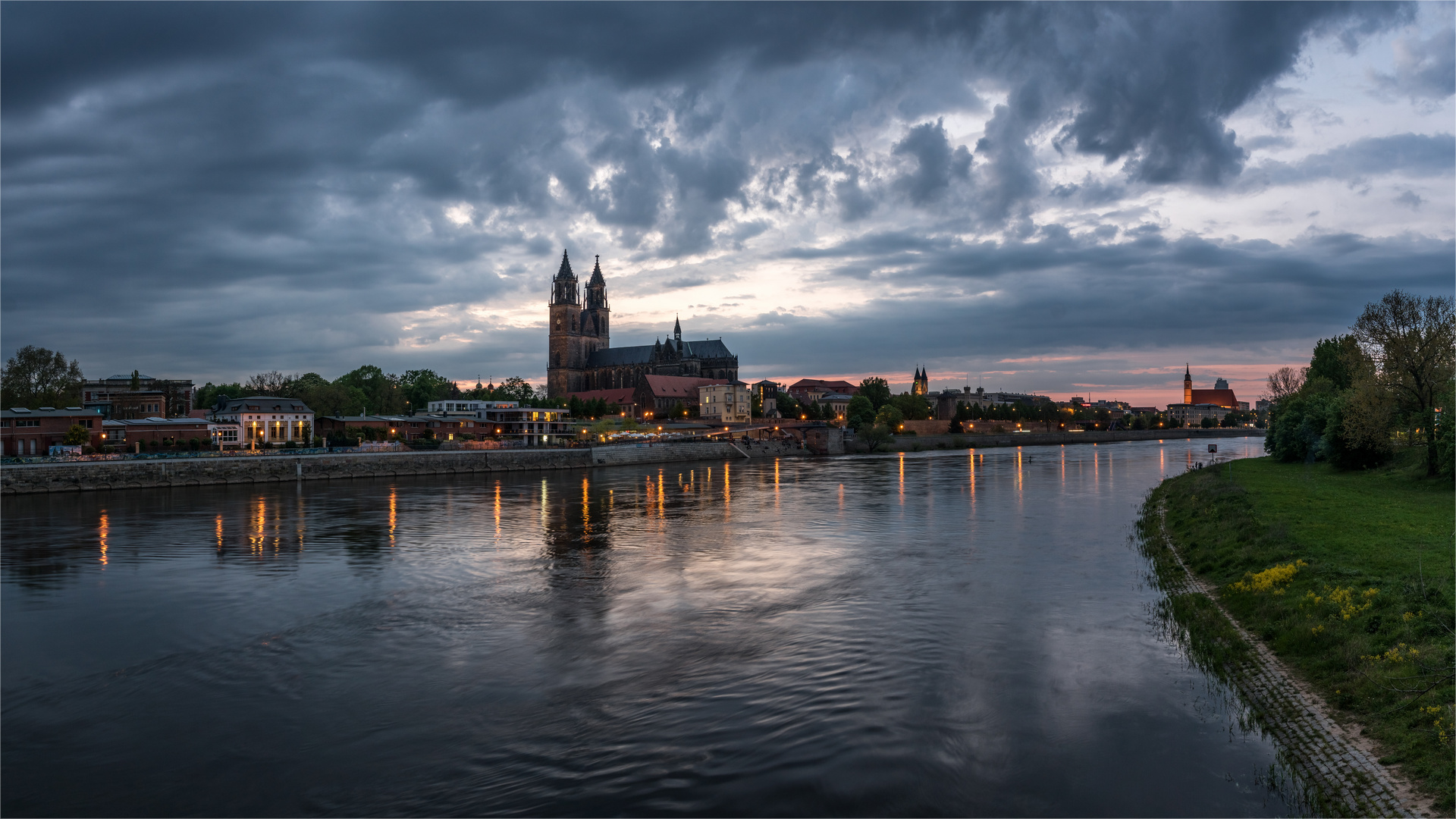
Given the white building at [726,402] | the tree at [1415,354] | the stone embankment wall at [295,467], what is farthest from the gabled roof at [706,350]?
the tree at [1415,354]

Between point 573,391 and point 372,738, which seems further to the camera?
point 573,391

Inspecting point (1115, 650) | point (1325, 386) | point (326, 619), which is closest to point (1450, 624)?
point (1115, 650)

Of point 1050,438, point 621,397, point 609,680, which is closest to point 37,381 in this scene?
point 621,397

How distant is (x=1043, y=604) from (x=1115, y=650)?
416cm

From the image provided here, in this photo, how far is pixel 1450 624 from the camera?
12.3 metres

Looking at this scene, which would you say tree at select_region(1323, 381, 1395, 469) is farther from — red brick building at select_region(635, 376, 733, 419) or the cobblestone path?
red brick building at select_region(635, 376, 733, 419)

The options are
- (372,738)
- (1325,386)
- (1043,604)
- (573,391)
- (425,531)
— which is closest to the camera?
(372,738)

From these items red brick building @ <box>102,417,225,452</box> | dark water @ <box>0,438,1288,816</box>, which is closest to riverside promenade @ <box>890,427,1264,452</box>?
red brick building @ <box>102,417,225,452</box>

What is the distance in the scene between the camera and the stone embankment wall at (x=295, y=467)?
5397 cm

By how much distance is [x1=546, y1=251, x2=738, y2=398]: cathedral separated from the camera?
18050 cm

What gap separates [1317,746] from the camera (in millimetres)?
11094

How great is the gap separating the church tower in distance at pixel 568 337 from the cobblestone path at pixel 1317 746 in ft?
586

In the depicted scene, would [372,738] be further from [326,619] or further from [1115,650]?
[1115,650]

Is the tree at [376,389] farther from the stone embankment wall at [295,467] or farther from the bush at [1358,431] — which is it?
the bush at [1358,431]
